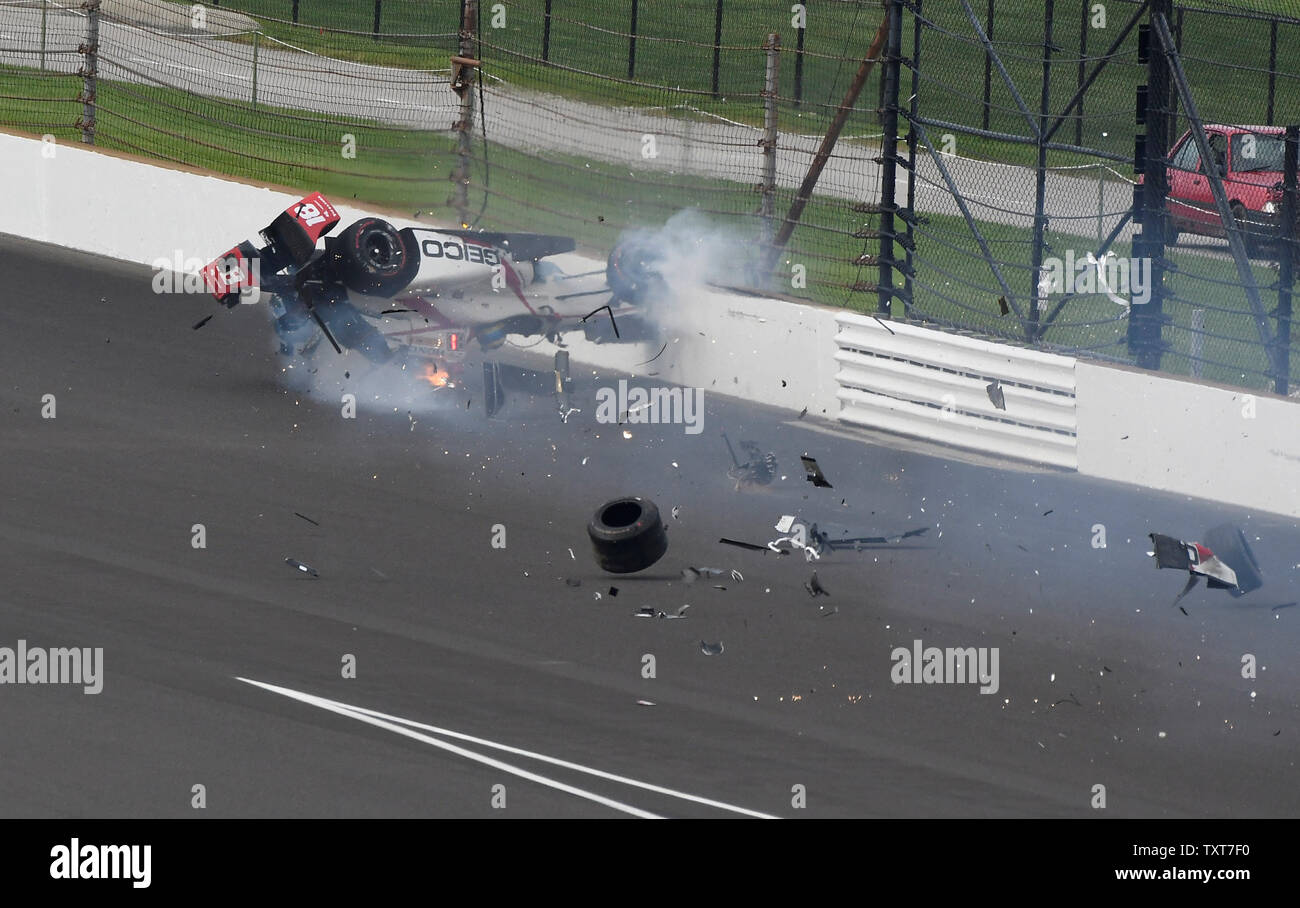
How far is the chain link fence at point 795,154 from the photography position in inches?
560

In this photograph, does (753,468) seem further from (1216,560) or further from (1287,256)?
(1287,256)

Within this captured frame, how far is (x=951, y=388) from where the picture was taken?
1379 cm

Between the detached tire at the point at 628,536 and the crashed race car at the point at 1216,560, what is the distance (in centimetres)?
294

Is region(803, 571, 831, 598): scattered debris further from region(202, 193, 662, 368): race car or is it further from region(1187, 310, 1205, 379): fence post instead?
region(202, 193, 662, 368): race car

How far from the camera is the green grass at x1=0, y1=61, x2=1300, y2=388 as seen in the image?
15.3m

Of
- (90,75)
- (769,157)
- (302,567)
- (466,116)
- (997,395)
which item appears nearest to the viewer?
(302,567)

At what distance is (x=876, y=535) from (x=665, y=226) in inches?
176

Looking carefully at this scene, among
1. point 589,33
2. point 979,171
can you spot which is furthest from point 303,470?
point 589,33

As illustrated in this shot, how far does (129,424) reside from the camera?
13117 millimetres

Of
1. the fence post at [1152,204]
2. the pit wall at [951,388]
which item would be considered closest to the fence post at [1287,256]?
the pit wall at [951,388]

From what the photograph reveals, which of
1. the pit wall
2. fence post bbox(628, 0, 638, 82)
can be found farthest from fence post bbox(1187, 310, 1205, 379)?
fence post bbox(628, 0, 638, 82)

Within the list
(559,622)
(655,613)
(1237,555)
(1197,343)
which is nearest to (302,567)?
(559,622)

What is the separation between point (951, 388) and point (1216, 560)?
3059mm

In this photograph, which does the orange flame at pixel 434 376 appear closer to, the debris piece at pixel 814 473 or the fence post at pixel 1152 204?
the debris piece at pixel 814 473
